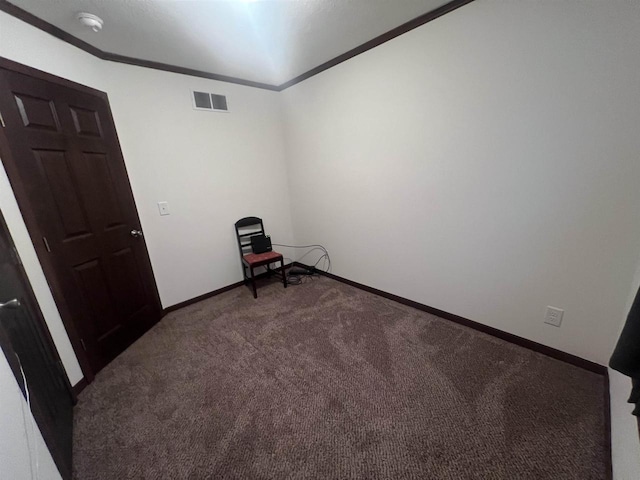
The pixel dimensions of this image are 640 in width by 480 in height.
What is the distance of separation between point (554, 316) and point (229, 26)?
3073mm

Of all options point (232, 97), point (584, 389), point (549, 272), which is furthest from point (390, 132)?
point (584, 389)

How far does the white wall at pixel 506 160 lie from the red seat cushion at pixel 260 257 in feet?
3.69

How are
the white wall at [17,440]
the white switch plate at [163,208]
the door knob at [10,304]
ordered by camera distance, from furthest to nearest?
the white switch plate at [163,208]
the door knob at [10,304]
the white wall at [17,440]

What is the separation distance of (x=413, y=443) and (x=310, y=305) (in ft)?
4.98

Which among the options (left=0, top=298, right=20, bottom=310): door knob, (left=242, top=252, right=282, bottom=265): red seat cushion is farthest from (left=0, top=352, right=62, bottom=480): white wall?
(left=242, top=252, right=282, bottom=265): red seat cushion

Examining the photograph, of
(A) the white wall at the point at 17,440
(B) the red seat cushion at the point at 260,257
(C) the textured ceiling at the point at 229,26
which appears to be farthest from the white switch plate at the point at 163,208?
(A) the white wall at the point at 17,440

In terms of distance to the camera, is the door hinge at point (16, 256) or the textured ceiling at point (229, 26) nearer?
the door hinge at point (16, 256)

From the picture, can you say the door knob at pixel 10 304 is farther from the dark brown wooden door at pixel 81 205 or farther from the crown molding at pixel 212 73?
the crown molding at pixel 212 73

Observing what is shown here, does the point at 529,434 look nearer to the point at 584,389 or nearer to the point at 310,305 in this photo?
the point at 584,389

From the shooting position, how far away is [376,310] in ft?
8.00

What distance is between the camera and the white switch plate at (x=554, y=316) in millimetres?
1646

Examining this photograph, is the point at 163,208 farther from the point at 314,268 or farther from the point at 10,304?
the point at 314,268

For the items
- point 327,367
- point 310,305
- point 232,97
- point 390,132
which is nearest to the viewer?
point 327,367

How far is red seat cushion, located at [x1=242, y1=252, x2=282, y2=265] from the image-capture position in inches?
112
